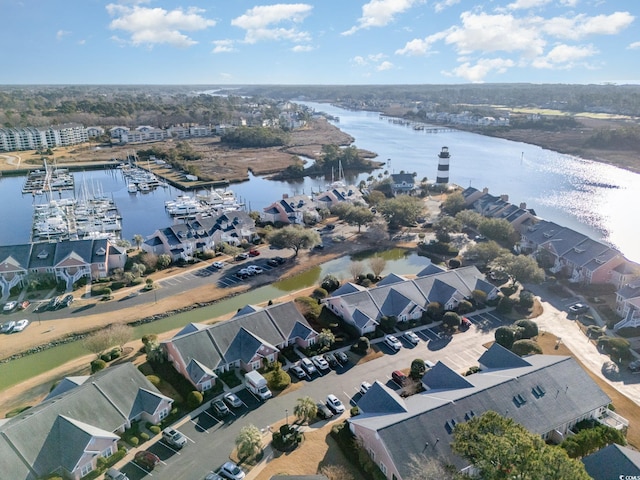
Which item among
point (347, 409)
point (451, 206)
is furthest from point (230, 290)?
point (451, 206)

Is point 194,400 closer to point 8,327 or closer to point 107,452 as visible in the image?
point 107,452

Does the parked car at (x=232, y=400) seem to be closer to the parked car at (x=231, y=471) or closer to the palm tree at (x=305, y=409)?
the palm tree at (x=305, y=409)

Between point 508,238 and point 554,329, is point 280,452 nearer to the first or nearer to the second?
point 554,329

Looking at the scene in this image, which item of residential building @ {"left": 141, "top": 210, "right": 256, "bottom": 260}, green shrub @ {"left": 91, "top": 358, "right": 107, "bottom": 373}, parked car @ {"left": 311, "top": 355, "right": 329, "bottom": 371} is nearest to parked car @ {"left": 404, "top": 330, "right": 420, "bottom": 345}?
parked car @ {"left": 311, "top": 355, "right": 329, "bottom": 371}

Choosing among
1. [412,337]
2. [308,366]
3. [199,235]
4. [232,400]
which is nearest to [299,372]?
[308,366]

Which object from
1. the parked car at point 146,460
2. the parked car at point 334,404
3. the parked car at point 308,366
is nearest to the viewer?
the parked car at point 146,460

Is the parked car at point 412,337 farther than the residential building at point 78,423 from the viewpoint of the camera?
Yes

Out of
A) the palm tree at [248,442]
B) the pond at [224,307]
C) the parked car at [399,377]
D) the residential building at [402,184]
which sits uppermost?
the residential building at [402,184]

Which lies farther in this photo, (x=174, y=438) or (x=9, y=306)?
(x=9, y=306)

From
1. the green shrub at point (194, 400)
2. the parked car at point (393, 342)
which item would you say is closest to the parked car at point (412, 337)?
the parked car at point (393, 342)
